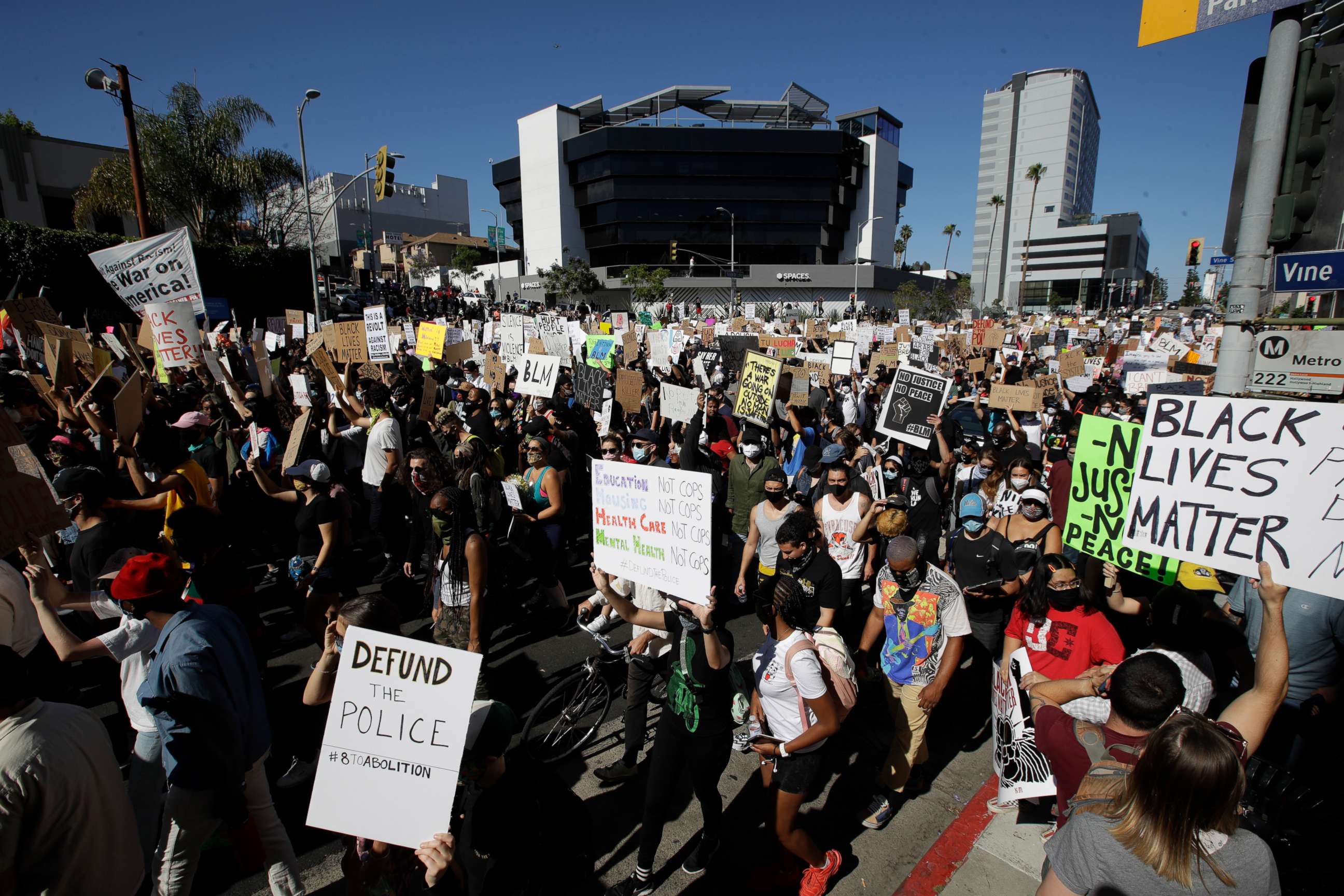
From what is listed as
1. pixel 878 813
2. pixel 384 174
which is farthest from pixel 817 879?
pixel 384 174

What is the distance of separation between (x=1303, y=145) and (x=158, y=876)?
6.78m

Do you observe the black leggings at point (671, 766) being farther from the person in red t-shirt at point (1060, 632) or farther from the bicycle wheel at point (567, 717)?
the person in red t-shirt at point (1060, 632)

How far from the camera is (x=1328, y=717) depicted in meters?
3.53

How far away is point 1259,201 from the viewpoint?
388cm

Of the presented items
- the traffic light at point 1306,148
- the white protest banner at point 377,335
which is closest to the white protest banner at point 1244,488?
the traffic light at point 1306,148

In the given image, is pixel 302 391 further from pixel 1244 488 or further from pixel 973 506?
pixel 1244 488

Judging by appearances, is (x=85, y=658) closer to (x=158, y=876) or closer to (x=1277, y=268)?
(x=158, y=876)

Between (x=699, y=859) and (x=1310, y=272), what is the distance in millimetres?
5795

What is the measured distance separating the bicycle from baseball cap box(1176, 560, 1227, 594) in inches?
144

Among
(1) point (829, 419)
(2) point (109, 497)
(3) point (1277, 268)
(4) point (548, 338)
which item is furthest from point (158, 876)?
(4) point (548, 338)

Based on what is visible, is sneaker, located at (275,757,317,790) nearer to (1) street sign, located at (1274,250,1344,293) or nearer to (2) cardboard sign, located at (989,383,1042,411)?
(1) street sign, located at (1274,250,1344,293)

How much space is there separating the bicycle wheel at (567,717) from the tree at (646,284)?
195ft

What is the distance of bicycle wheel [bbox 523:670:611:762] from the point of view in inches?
178

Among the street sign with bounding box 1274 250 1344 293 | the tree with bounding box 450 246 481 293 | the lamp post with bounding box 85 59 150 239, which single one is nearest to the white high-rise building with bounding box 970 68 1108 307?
the tree with bounding box 450 246 481 293
